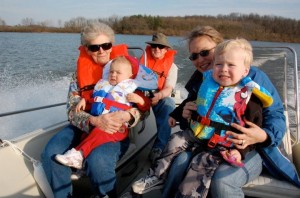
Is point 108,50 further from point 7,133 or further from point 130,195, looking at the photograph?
point 7,133

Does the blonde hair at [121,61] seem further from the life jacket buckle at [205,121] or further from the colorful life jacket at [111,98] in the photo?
the life jacket buckle at [205,121]

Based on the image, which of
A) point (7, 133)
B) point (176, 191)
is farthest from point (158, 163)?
point (7, 133)

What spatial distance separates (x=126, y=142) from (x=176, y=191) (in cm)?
59

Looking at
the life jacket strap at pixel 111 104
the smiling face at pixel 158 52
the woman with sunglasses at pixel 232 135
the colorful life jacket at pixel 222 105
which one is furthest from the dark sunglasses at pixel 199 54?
the smiling face at pixel 158 52

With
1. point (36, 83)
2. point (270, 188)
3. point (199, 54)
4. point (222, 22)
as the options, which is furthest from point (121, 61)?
point (222, 22)

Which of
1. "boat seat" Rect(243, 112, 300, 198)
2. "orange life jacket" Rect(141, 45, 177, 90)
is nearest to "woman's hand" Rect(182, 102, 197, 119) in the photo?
"boat seat" Rect(243, 112, 300, 198)

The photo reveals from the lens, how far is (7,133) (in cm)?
467

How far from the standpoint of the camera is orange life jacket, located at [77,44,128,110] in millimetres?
2215

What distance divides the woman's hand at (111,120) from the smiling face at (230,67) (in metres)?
Result: 0.68

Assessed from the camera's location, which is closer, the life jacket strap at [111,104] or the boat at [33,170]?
the boat at [33,170]

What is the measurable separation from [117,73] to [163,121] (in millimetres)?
646

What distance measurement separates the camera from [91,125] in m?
2.00

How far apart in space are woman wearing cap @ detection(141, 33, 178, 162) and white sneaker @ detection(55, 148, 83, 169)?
0.75 meters

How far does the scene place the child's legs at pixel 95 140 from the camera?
1835mm
